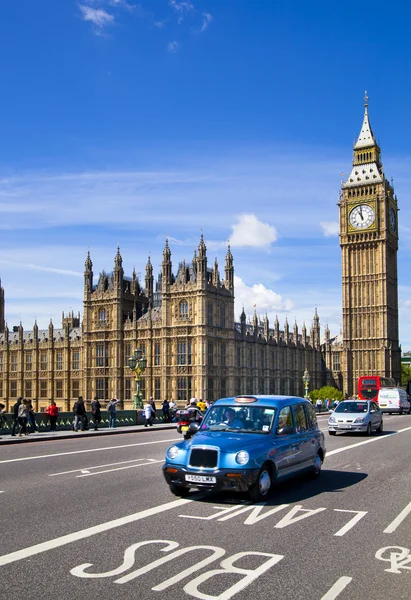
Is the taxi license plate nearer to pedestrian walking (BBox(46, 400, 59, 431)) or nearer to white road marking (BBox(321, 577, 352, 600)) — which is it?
white road marking (BBox(321, 577, 352, 600))

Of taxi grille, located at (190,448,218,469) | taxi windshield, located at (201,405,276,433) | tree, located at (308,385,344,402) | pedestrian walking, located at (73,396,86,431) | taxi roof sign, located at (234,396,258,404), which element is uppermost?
taxi roof sign, located at (234,396,258,404)

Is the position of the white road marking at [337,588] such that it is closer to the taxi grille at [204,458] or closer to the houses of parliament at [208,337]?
the taxi grille at [204,458]

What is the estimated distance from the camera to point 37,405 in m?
81.8

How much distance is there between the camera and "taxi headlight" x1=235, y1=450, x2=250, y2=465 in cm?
1114

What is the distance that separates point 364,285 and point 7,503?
95294mm

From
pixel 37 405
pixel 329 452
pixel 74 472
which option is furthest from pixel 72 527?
pixel 37 405

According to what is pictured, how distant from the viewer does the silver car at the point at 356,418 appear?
88.2ft

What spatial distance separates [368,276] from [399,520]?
3735 inches

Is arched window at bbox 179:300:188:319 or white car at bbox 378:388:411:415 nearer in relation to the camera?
white car at bbox 378:388:411:415

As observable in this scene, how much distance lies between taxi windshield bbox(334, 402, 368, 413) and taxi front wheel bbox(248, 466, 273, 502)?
54.9 ft

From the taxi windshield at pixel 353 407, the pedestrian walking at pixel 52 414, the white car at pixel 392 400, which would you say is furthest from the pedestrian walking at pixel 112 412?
the white car at pixel 392 400

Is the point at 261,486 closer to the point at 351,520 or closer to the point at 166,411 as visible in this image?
the point at 351,520

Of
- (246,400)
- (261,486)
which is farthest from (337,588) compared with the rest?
(246,400)

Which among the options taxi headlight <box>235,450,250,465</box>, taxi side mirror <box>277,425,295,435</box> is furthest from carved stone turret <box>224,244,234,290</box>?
taxi headlight <box>235,450,250,465</box>
